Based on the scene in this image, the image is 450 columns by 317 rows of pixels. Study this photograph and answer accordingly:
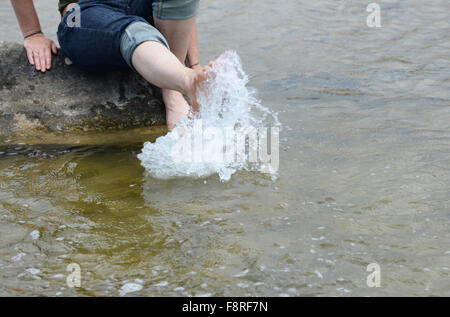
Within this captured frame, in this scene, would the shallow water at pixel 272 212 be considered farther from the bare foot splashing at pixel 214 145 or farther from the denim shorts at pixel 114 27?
the denim shorts at pixel 114 27

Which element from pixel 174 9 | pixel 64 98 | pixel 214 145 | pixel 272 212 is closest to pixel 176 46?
pixel 174 9

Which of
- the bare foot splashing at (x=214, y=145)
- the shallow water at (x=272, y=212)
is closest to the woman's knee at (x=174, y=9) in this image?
the bare foot splashing at (x=214, y=145)

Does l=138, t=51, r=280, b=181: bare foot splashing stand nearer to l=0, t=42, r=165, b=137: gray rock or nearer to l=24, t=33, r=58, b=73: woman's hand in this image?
l=0, t=42, r=165, b=137: gray rock

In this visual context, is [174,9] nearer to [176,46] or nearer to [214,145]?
[176,46]

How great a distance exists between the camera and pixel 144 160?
3.23 metres

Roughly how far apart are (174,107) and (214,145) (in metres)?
0.53

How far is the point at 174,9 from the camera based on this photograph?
325 cm

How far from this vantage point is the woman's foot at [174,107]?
12.0 ft

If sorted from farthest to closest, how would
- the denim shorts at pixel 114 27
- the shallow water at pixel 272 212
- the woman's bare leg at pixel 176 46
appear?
the woman's bare leg at pixel 176 46
the denim shorts at pixel 114 27
the shallow water at pixel 272 212

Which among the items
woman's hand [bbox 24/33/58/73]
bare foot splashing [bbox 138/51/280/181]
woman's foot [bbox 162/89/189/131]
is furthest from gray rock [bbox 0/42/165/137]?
bare foot splashing [bbox 138/51/280/181]

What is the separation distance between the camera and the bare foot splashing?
2.97m

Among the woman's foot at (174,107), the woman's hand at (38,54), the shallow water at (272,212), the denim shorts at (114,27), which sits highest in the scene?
the denim shorts at (114,27)

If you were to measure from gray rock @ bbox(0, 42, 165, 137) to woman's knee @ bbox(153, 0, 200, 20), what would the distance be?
0.69 m
